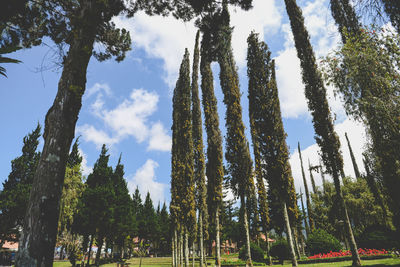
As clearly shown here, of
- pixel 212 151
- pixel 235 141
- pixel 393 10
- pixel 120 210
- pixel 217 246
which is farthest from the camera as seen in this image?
pixel 120 210

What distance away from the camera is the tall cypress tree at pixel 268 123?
46.6ft

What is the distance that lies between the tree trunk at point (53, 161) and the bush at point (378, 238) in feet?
63.4

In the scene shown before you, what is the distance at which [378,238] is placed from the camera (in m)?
14.9

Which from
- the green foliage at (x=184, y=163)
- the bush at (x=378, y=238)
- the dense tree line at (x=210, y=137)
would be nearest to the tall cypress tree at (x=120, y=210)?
the dense tree line at (x=210, y=137)

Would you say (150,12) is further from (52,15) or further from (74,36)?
(74,36)

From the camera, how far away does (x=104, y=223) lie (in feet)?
84.8

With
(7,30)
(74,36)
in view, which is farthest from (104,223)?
(74,36)

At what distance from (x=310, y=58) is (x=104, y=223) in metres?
28.0

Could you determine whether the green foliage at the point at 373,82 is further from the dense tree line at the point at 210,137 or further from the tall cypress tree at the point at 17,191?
the tall cypress tree at the point at 17,191

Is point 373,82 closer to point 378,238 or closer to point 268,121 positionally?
point 268,121

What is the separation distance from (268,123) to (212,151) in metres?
5.25

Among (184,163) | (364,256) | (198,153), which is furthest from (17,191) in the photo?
(364,256)

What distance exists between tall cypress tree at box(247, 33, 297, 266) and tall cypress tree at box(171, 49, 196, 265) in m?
7.43

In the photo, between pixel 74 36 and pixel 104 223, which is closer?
pixel 74 36
